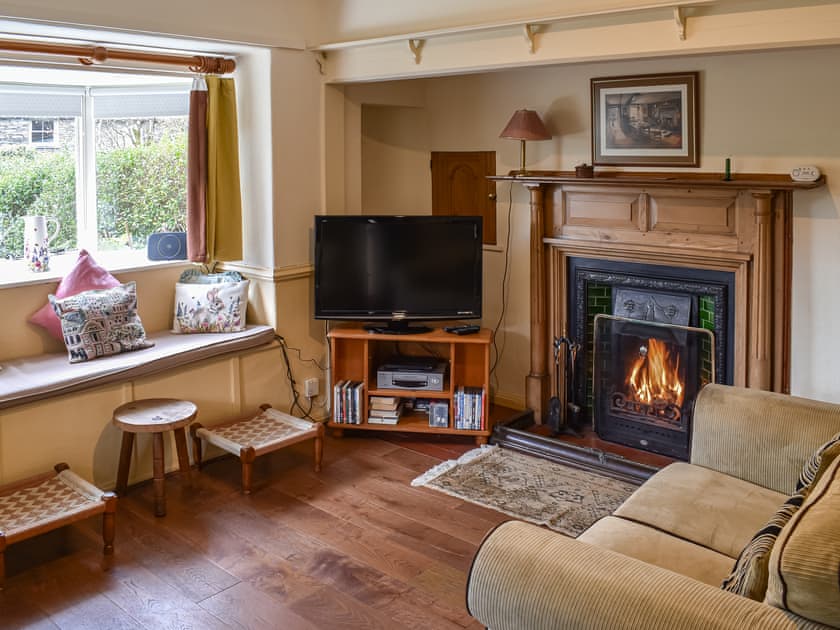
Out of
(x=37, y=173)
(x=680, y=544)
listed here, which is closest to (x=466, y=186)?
(x=37, y=173)

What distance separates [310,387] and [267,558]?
1.62 meters

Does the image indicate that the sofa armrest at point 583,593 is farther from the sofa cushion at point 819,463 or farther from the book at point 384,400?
the book at point 384,400

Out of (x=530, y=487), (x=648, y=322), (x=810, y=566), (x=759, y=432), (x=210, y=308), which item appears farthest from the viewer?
(x=210, y=308)

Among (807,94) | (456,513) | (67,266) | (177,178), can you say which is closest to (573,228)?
(807,94)

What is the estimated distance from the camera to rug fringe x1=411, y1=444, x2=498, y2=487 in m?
4.18

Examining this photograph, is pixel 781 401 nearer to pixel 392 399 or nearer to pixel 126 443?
pixel 392 399

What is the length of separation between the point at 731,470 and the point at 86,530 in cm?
257

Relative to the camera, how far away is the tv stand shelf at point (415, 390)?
15.0 ft

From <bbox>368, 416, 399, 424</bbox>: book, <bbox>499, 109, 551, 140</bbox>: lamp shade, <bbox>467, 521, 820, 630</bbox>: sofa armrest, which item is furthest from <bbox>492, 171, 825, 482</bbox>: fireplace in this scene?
<bbox>467, 521, 820, 630</bbox>: sofa armrest

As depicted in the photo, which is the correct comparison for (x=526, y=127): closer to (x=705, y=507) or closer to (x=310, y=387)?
(x=310, y=387)

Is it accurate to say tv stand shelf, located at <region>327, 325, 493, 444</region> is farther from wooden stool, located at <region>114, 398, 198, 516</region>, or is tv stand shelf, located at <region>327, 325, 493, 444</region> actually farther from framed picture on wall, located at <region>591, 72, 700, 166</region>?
framed picture on wall, located at <region>591, 72, 700, 166</region>

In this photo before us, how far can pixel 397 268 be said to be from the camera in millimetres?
4625

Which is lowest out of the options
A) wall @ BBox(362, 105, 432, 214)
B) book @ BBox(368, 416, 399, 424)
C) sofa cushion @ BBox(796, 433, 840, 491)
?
book @ BBox(368, 416, 399, 424)

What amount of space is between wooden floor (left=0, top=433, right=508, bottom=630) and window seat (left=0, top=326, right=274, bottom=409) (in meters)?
0.57
